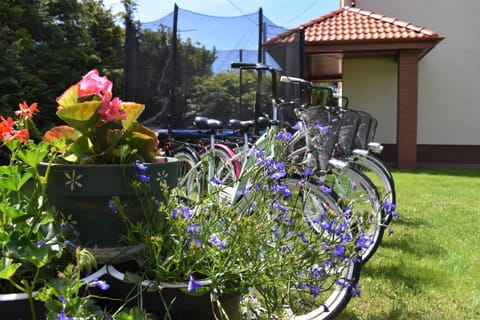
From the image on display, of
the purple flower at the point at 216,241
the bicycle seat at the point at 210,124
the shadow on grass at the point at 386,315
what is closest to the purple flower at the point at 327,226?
the purple flower at the point at 216,241

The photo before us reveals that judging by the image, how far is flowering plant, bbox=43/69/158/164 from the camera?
1.00 metres

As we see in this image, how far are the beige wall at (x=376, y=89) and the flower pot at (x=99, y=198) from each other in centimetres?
1003

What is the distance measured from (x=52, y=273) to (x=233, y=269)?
0.40 m

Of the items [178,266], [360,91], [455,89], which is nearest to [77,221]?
[178,266]

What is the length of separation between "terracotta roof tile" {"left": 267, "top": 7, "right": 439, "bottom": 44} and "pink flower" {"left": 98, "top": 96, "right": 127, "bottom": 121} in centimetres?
790

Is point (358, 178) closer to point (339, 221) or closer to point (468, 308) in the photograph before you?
point (468, 308)

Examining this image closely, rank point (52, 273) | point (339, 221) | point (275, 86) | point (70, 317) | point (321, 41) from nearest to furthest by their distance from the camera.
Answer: point (70, 317), point (52, 273), point (339, 221), point (275, 86), point (321, 41)

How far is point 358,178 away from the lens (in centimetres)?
263

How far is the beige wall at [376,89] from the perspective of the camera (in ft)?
34.4

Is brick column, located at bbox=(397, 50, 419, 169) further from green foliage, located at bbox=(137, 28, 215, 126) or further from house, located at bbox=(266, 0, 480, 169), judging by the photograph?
green foliage, located at bbox=(137, 28, 215, 126)

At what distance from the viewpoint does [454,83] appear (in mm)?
10477

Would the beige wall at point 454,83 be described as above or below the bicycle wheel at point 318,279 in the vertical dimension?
above

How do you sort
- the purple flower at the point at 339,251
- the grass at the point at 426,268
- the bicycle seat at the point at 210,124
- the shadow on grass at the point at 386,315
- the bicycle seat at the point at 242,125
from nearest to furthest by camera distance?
the purple flower at the point at 339,251 < the shadow on grass at the point at 386,315 < the grass at the point at 426,268 < the bicycle seat at the point at 210,124 < the bicycle seat at the point at 242,125

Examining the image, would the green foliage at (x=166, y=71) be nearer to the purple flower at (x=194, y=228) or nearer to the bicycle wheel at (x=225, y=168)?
the bicycle wheel at (x=225, y=168)
